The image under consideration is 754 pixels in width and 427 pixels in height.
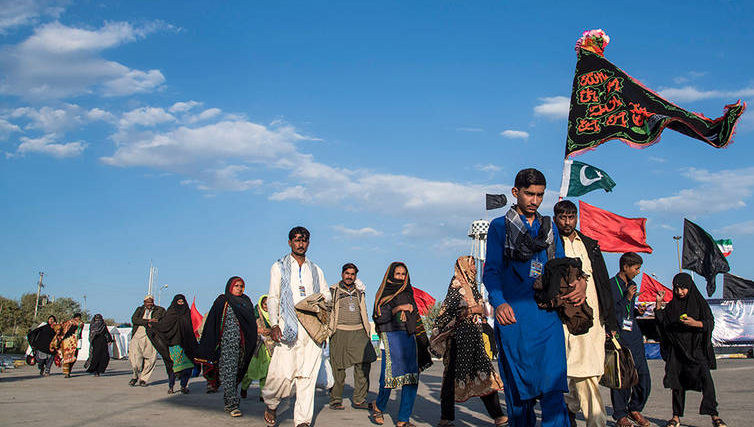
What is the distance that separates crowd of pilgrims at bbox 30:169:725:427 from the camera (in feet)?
14.2

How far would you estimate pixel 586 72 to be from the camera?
12.0 m

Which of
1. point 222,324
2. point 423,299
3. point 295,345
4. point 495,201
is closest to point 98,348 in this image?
point 222,324

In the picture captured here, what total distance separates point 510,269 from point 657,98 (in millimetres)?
8125

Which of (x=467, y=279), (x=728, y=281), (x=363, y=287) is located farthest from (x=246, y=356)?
(x=728, y=281)

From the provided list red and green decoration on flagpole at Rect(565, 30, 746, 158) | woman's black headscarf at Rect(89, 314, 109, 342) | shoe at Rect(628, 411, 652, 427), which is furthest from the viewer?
woman's black headscarf at Rect(89, 314, 109, 342)

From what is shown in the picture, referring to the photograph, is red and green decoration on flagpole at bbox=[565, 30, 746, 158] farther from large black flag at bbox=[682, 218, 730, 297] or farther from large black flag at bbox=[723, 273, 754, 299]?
large black flag at bbox=[723, 273, 754, 299]

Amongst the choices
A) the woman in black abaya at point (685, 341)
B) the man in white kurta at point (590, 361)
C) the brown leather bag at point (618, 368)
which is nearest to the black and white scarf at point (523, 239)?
the man in white kurta at point (590, 361)

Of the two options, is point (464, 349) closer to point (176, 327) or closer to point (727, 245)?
point (176, 327)

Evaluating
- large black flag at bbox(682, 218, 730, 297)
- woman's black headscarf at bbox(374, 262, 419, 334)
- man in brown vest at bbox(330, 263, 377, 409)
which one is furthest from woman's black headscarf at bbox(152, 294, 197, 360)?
large black flag at bbox(682, 218, 730, 297)

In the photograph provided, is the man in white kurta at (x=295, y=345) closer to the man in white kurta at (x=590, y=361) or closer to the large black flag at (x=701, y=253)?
the man in white kurta at (x=590, y=361)

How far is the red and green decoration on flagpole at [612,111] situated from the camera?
1107 centimetres

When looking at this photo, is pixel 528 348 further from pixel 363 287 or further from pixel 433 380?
pixel 433 380

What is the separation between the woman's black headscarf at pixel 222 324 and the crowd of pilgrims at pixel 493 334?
2cm

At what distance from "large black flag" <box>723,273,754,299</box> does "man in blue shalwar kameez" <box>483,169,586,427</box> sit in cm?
2430
